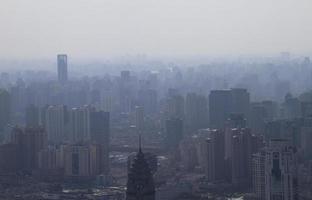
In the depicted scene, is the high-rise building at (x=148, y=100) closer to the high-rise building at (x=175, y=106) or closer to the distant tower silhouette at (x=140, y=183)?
the high-rise building at (x=175, y=106)

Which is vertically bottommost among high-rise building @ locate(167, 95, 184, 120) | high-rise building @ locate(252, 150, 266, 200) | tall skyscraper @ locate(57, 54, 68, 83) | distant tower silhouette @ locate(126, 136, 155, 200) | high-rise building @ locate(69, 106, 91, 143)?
high-rise building @ locate(252, 150, 266, 200)

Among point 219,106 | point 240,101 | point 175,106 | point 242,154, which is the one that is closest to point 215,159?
point 242,154

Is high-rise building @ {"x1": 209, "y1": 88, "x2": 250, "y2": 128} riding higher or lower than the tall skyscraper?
lower

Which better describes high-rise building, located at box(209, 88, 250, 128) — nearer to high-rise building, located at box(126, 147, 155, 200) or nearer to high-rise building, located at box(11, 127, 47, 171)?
high-rise building, located at box(11, 127, 47, 171)

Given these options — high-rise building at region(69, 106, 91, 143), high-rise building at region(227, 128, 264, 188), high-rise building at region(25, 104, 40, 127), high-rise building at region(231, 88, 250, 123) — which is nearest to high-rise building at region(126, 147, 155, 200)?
high-rise building at region(227, 128, 264, 188)

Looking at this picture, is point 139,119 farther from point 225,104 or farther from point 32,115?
point 32,115

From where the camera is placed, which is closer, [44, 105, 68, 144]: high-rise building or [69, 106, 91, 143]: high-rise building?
[69, 106, 91, 143]: high-rise building
